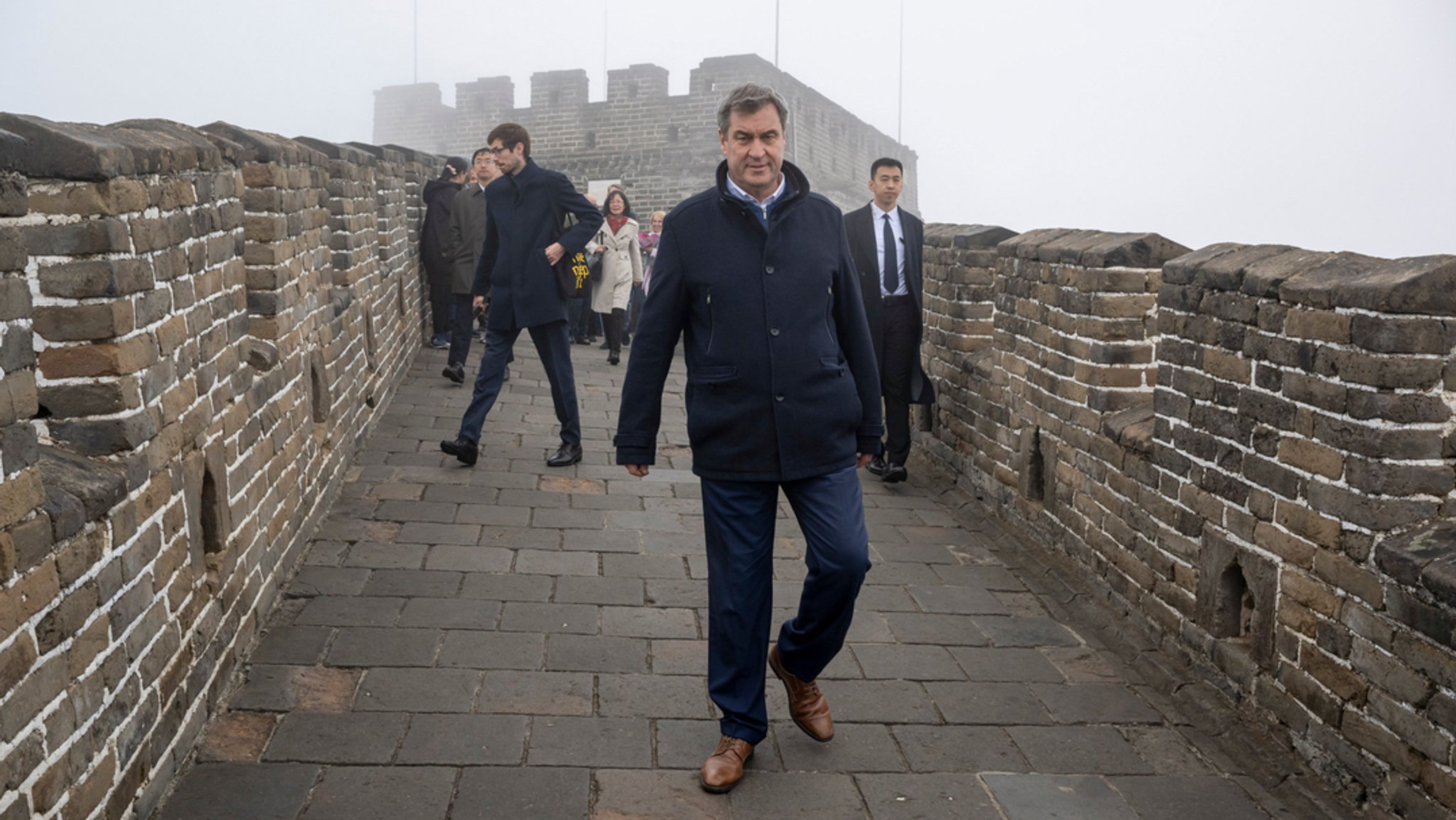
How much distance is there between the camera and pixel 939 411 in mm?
7953

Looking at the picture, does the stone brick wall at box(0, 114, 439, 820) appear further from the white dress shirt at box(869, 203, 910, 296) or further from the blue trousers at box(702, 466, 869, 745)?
the white dress shirt at box(869, 203, 910, 296)

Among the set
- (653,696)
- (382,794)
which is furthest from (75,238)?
(653,696)

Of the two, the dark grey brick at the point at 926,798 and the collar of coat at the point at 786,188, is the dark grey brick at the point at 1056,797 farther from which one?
the collar of coat at the point at 786,188

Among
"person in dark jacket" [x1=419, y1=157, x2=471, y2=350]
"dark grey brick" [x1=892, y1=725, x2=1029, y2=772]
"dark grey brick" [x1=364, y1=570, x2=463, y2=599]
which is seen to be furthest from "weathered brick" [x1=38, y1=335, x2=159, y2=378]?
"person in dark jacket" [x1=419, y1=157, x2=471, y2=350]

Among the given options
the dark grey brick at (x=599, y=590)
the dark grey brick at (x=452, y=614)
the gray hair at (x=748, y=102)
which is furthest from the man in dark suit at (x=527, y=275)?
the gray hair at (x=748, y=102)

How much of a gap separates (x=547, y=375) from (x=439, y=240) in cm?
465

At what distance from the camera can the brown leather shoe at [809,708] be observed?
150 inches

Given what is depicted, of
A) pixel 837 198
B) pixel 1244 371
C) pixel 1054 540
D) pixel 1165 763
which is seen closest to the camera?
pixel 1165 763

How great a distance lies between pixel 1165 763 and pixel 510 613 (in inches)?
92.1

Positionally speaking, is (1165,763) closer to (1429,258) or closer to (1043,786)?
(1043,786)

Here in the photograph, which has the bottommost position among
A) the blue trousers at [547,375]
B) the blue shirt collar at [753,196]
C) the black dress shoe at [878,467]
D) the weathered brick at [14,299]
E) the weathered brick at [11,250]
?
the black dress shoe at [878,467]

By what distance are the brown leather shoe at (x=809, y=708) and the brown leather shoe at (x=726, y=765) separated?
255 mm

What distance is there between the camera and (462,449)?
7164 mm

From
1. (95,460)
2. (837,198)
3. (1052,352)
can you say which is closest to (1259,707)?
(1052,352)
